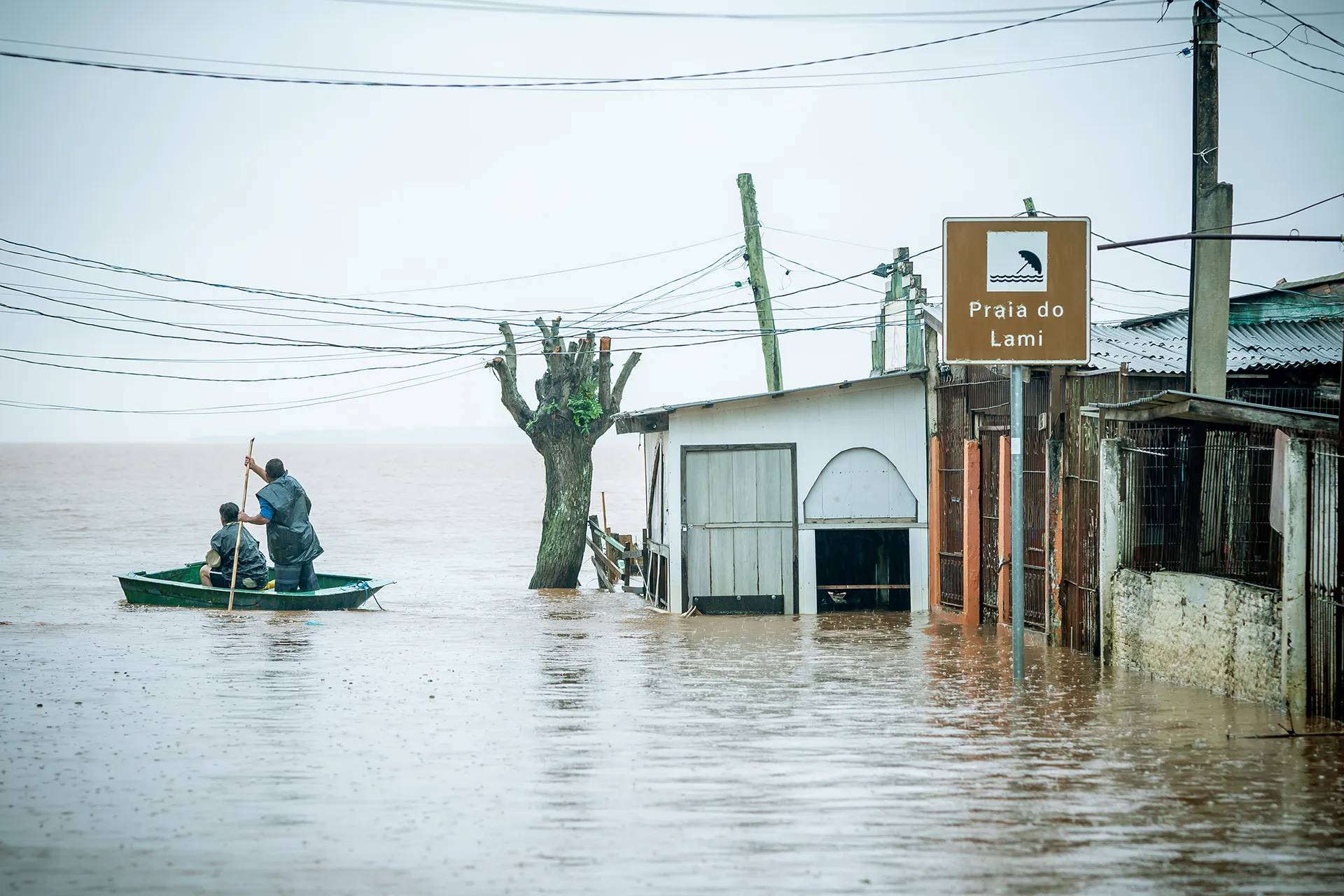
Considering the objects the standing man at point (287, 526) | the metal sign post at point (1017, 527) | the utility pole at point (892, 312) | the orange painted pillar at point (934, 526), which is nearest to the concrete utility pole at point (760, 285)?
the utility pole at point (892, 312)

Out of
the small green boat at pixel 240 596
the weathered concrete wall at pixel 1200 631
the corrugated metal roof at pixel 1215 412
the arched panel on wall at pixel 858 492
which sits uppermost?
the corrugated metal roof at pixel 1215 412

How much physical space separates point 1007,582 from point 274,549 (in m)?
11.8

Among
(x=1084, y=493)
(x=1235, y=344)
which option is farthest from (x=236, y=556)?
(x=1235, y=344)

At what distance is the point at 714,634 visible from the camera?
1738 cm

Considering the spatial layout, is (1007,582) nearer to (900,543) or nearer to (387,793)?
(900,543)

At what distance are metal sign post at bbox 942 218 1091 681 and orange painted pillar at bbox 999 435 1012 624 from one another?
464 cm

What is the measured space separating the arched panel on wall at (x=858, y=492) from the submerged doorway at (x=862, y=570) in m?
0.55

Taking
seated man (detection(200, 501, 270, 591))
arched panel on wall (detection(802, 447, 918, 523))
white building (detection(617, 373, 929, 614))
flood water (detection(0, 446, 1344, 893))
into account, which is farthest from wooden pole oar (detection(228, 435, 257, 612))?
arched panel on wall (detection(802, 447, 918, 523))

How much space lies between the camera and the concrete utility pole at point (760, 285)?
81.8 feet

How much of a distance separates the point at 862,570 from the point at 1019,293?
427 inches

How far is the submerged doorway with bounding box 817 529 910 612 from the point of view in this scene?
20.5m

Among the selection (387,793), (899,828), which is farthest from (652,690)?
(899,828)

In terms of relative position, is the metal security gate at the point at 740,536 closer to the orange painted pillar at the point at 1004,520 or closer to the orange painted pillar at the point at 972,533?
the orange painted pillar at the point at 972,533

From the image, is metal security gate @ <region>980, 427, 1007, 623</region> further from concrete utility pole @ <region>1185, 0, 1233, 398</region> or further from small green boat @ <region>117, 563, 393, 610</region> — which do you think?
small green boat @ <region>117, 563, 393, 610</region>
